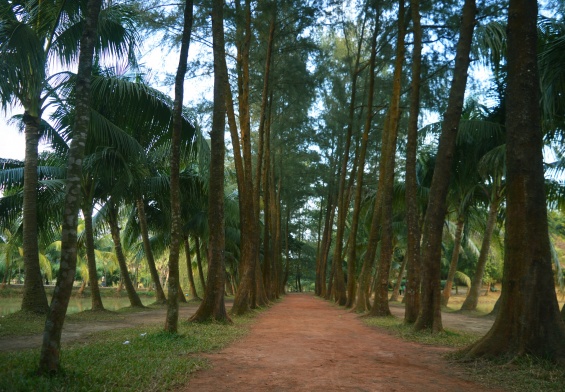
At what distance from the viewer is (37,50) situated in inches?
426

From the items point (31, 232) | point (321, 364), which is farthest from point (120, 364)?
point (31, 232)

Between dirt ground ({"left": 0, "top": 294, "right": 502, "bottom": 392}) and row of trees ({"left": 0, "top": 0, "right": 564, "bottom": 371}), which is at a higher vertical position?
row of trees ({"left": 0, "top": 0, "right": 564, "bottom": 371})

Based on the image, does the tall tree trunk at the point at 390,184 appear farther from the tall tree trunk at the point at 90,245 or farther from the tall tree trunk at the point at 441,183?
the tall tree trunk at the point at 90,245

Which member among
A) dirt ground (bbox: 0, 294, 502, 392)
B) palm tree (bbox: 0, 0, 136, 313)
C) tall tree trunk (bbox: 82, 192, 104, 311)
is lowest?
dirt ground (bbox: 0, 294, 502, 392)

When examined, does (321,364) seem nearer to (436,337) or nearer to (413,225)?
(436,337)

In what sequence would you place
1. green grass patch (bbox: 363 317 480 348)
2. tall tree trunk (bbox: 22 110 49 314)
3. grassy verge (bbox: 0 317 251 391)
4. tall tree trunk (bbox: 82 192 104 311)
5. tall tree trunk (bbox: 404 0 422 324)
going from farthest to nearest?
1. tall tree trunk (bbox: 82 192 104 311)
2. tall tree trunk (bbox: 404 0 422 324)
3. tall tree trunk (bbox: 22 110 49 314)
4. green grass patch (bbox: 363 317 480 348)
5. grassy verge (bbox: 0 317 251 391)

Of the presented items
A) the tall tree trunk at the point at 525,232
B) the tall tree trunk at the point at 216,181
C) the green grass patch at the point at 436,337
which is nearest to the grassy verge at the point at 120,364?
the tall tree trunk at the point at 216,181

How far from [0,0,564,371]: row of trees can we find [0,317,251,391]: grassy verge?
445 mm

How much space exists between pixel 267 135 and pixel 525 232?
16608 mm

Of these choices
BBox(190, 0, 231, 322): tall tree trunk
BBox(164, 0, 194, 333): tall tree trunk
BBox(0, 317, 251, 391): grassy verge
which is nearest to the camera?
BBox(0, 317, 251, 391): grassy verge

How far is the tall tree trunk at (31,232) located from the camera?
13078 mm

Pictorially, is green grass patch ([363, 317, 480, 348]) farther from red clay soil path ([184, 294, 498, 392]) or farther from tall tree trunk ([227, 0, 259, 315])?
tall tree trunk ([227, 0, 259, 315])

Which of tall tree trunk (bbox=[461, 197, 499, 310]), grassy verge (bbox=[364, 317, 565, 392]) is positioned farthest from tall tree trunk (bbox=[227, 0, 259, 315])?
grassy verge (bbox=[364, 317, 565, 392])

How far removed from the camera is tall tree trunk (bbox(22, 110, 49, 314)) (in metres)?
13.1
